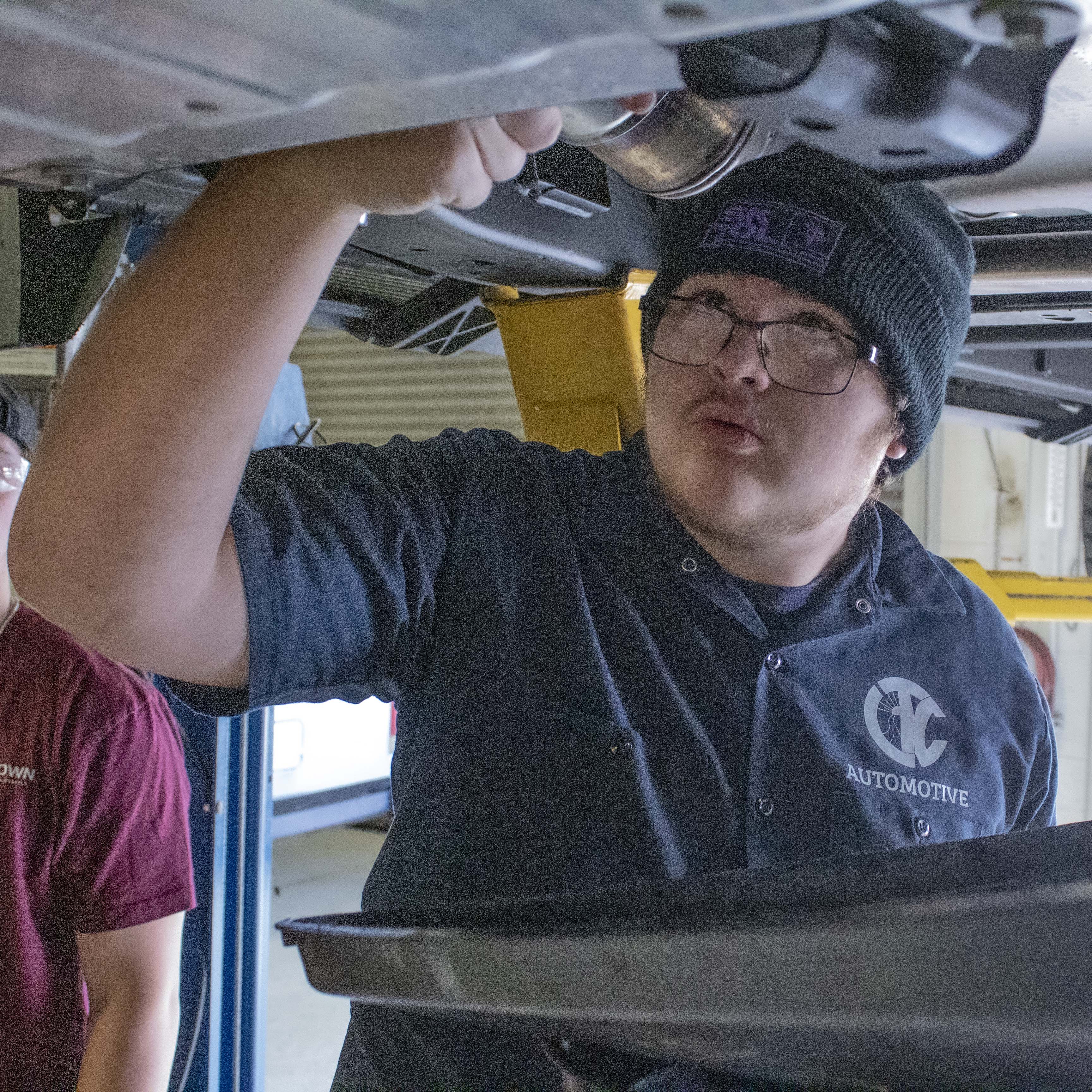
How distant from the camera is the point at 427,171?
69cm

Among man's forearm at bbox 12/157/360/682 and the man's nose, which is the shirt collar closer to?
the man's nose

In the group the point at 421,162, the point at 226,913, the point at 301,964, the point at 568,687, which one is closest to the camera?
the point at 421,162

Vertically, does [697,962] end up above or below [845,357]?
below

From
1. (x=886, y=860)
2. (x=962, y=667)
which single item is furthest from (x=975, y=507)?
(x=886, y=860)

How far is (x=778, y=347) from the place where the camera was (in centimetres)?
130

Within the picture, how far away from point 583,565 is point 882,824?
43cm

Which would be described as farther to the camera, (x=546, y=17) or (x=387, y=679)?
(x=387, y=679)

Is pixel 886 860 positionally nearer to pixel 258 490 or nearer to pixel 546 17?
pixel 546 17

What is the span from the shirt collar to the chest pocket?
211 mm

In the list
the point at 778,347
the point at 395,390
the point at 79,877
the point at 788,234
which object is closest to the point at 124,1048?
the point at 79,877

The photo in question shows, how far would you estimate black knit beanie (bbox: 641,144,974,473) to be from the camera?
50.4 inches

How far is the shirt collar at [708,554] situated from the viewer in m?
1.26

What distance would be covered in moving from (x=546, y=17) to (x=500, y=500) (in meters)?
0.75

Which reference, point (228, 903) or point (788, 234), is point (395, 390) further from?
point (788, 234)
